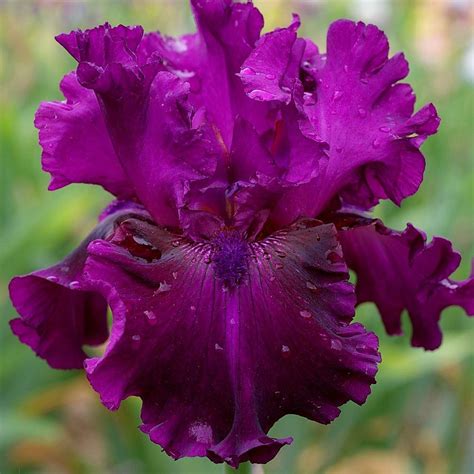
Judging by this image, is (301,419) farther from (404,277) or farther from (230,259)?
(230,259)

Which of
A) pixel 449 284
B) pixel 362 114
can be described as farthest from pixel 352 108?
pixel 449 284

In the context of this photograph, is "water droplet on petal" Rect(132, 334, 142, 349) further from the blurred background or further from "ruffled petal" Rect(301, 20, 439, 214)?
the blurred background

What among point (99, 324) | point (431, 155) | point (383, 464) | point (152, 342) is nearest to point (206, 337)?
point (152, 342)

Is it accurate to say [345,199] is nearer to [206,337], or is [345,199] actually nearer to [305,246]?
[305,246]

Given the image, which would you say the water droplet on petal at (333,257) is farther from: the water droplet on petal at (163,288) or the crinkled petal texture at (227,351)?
the water droplet on petal at (163,288)

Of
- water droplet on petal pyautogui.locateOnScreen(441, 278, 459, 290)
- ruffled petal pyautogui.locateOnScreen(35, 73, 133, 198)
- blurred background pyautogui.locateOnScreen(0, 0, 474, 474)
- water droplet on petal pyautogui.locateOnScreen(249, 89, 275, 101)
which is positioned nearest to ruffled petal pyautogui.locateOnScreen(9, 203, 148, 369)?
ruffled petal pyautogui.locateOnScreen(35, 73, 133, 198)

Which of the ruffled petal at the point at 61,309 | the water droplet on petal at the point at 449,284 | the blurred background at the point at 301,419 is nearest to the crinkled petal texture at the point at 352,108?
the water droplet on petal at the point at 449,284
